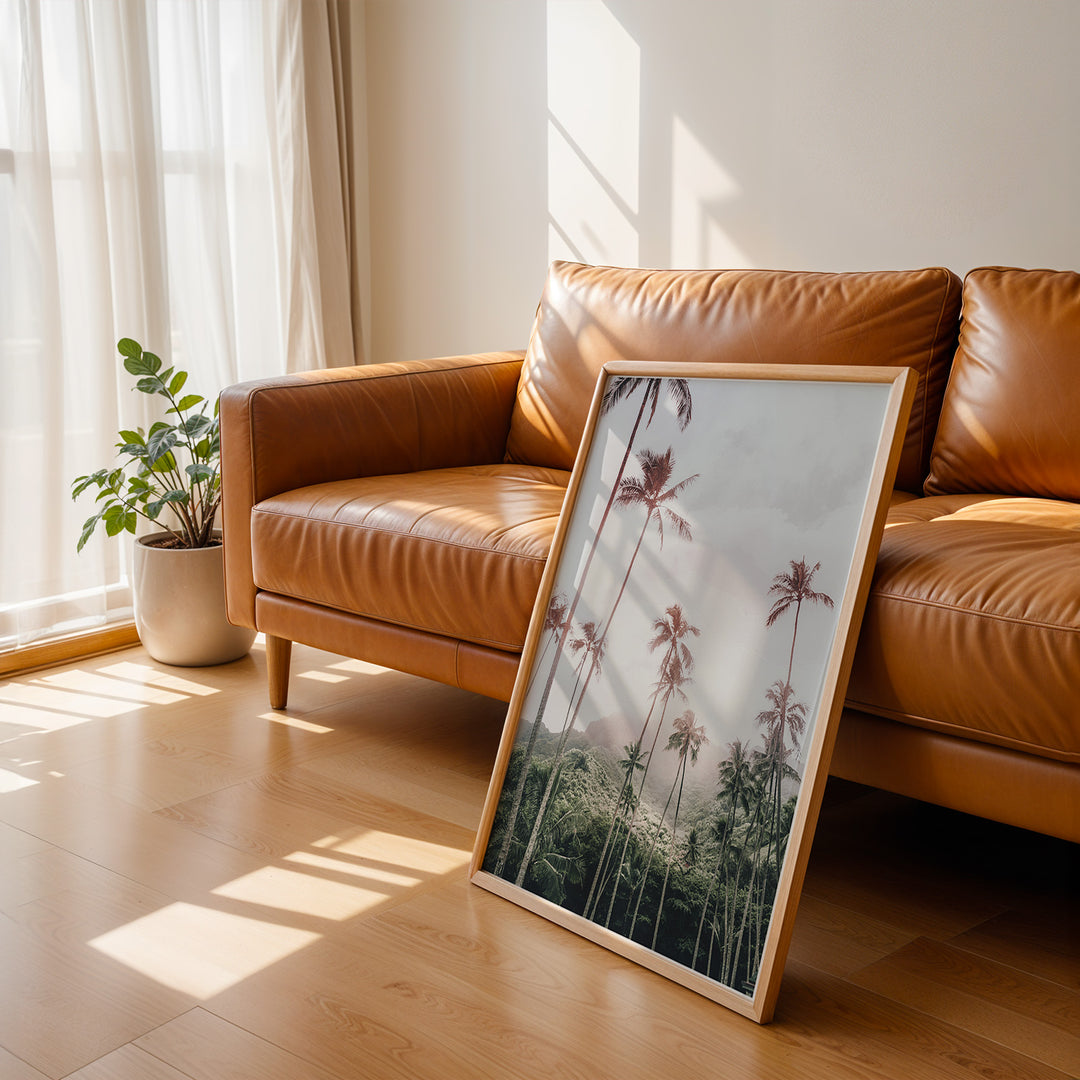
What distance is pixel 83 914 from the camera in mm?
1680

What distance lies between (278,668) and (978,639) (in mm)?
1495

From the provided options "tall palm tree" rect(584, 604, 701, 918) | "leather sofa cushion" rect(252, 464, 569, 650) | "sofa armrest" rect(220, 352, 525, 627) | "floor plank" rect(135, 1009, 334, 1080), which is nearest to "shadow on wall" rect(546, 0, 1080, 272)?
"sofa armrest" rect(220, 352, 525, 627)

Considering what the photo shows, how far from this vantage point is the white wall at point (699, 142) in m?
2.40

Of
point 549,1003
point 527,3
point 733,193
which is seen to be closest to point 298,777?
point 549,1003

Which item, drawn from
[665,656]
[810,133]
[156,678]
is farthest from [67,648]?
[810,133]

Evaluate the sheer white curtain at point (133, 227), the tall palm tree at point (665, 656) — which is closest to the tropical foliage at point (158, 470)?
the sheer white curtain at point (133, 227)

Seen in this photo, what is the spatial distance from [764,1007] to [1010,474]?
1.09 m

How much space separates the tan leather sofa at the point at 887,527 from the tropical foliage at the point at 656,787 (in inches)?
6.2

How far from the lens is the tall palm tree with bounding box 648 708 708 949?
1559 millimetres

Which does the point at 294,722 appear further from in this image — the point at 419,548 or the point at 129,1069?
the point at 129,1069

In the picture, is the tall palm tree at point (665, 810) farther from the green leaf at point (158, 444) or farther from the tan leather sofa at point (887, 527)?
the green leaf at point (158, 444)

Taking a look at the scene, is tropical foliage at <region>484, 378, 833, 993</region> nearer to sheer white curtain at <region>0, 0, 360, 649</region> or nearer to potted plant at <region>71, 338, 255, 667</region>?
potted plant at <region>71, 338, 255, 667</region>

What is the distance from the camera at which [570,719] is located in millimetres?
1729

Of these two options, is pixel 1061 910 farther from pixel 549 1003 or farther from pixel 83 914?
pixel 83 914
